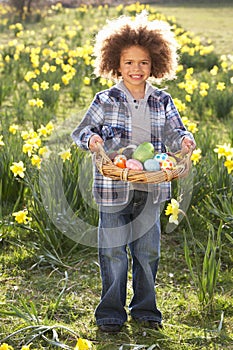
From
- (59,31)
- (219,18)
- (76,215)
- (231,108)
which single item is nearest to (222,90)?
(231,108)

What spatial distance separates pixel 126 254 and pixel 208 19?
15633mm

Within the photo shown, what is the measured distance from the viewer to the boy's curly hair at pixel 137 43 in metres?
2.84

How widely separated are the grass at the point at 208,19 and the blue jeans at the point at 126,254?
9091 millimetres

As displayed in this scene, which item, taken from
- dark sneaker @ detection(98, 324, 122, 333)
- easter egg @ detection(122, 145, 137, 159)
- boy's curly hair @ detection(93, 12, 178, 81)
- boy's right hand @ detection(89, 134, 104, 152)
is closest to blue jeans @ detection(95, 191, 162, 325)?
dark sneaker @ detection(98, 324, 122, 333)

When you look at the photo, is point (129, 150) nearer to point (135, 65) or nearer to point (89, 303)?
point (135, 65)

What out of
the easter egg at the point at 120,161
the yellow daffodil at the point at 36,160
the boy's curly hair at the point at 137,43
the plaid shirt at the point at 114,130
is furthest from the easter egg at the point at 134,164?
the yellow daffodil at the point at 36,160

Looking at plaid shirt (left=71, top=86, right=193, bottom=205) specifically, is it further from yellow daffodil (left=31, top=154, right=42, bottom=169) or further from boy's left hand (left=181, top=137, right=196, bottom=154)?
yellow daffodil (left=31, top=154, right=42, bottom=169)

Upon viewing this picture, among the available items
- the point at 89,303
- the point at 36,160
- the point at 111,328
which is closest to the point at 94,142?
the point at 111,328

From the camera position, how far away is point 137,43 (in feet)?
9.33

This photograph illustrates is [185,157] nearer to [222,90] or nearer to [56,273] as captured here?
[56,273]

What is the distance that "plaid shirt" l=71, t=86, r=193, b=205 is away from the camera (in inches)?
110

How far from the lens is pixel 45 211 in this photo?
3.71 meters

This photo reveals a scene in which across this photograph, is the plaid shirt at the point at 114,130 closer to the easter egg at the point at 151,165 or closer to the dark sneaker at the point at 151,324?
the easter egg at the point at 151,165

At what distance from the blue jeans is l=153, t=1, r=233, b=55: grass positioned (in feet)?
29.8
